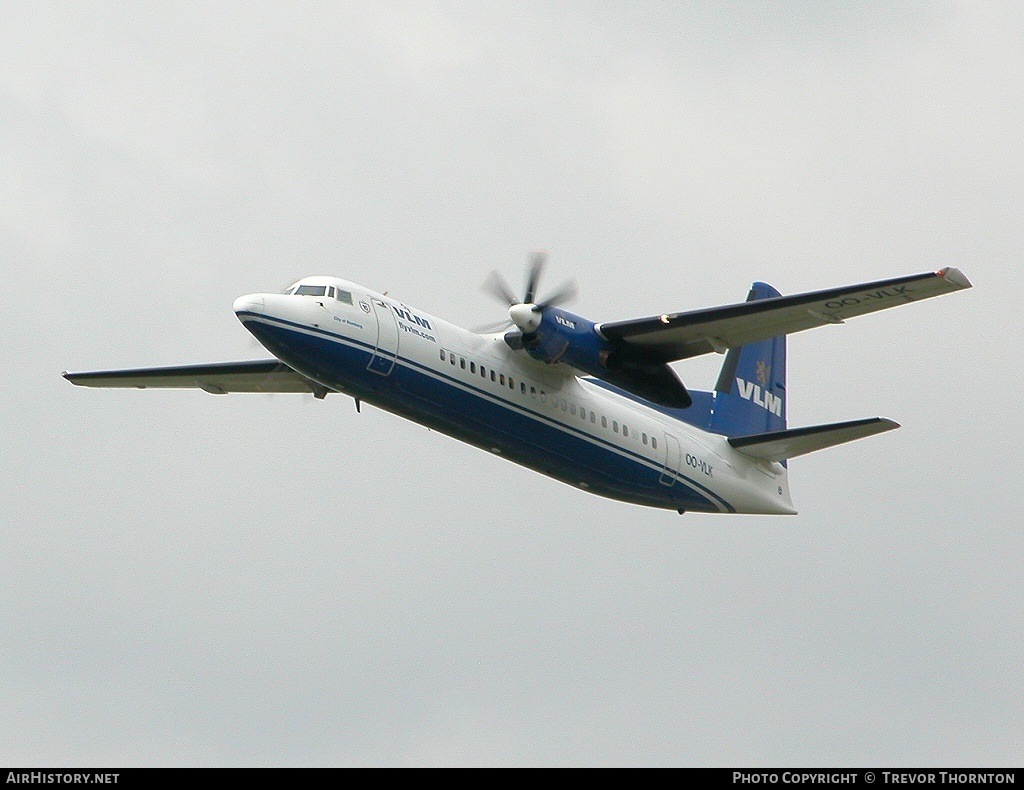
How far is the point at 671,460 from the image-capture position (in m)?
26.7

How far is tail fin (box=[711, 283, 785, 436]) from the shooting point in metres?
30.0

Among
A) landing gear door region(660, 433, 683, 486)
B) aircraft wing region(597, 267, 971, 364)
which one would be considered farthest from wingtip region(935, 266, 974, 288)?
landing gear door region(660, 433, 683, 486)

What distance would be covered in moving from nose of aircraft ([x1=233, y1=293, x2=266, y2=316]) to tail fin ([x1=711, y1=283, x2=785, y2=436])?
10.8 meters

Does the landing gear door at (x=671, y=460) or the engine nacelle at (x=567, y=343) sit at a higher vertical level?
the engine nacelle at (x=567, y=343)

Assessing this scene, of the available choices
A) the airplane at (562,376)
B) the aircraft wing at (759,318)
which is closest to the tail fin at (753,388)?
the airplane at (562,376)

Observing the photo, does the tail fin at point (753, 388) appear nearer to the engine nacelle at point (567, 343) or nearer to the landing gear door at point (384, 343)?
the engine nacelle at point (567, 343)

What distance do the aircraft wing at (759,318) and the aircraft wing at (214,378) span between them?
6.13 metres

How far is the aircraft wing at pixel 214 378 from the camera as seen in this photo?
86.8ft

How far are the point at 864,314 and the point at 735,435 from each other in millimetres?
6901

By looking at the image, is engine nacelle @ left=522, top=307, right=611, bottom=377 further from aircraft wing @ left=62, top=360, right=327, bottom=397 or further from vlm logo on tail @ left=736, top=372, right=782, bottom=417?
vlm logo on tail @ left=736, top=372, right=782, bottom=417

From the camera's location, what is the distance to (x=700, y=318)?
929 inches

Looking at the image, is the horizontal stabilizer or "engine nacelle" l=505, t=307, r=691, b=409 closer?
A: "engine nacelle" l=505, t=307, r=691, b=409
